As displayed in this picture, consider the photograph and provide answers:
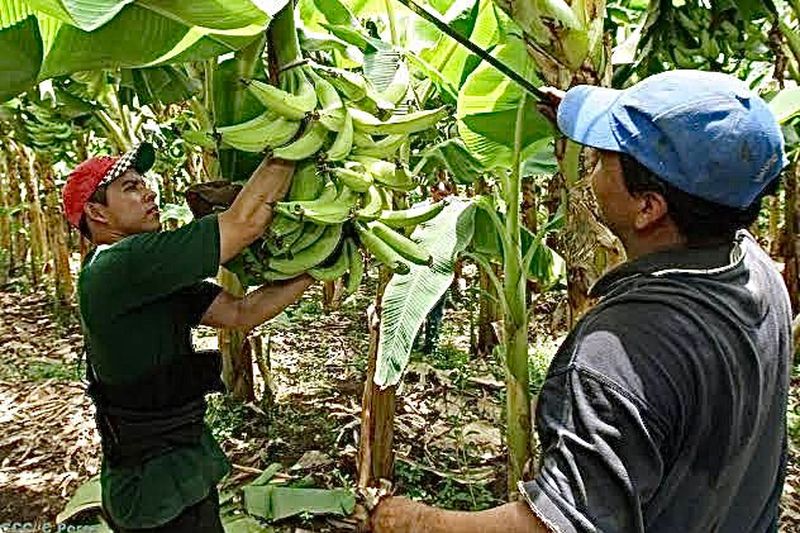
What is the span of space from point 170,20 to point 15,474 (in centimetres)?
276

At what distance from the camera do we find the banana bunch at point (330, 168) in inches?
42.1

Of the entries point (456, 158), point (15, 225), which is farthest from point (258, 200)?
point (15, 225)

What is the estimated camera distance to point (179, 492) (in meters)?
1.61

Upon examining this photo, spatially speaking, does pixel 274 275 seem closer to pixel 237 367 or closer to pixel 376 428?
pixel 376 428

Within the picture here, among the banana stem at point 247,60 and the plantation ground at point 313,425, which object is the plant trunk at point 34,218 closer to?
the plantation ground at point 313,425

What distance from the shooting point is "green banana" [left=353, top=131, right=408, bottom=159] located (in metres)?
1.17

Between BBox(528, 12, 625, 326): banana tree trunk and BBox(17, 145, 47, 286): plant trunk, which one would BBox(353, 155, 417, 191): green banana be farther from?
BBox(17, 145, 47, 286): plant trunk

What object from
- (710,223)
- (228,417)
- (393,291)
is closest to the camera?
(710,223)

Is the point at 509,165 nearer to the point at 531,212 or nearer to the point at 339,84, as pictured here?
the point at 339,84

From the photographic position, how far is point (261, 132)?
1067 millimetres

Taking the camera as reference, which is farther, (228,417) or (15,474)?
(228,417)

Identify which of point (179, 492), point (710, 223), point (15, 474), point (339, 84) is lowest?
point (15, 474)

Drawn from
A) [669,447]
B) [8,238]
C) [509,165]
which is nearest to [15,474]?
[509,165]

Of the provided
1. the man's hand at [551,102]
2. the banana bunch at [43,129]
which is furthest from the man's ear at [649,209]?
the banana bunch at [43,129]
